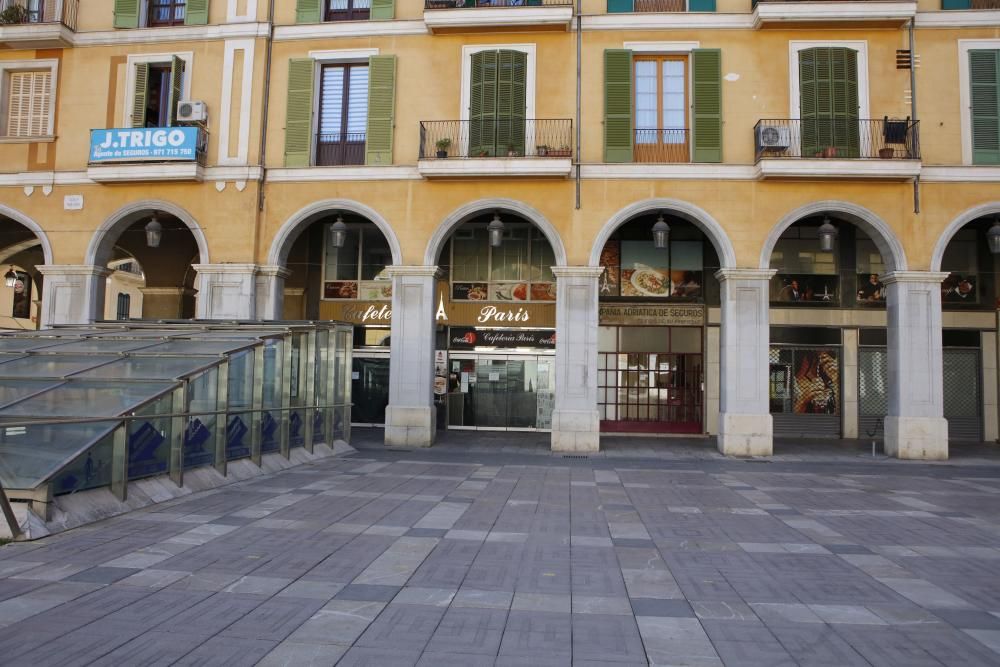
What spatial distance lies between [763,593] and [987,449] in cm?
1537

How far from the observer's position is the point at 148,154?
1716cm

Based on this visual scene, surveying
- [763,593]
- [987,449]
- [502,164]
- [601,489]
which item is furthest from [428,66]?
[987,449]

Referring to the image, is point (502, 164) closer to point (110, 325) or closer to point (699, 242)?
point (699, 242)

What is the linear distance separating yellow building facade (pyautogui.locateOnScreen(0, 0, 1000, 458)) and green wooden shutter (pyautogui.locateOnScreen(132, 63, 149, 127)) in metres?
0.07

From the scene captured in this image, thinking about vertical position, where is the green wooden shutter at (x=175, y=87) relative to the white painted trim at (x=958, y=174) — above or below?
above

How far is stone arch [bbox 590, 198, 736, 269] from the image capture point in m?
16.1

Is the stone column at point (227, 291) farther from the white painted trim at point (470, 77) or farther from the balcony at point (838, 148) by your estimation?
the balcony at point (838, 148)

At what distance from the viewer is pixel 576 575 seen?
20.5ft

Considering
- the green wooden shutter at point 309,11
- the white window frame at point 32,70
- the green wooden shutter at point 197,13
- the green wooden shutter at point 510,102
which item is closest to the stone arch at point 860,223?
the green wooden shutter at point 510,102

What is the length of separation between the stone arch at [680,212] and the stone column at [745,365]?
2.24 feet

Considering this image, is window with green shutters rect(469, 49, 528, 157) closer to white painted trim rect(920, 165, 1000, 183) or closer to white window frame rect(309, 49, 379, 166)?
white window frame rect(309, 49, 379, 166)

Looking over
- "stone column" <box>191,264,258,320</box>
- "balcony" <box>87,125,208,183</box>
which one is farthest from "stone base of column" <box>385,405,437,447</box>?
"balcony" <box>87,125,208,183</box>

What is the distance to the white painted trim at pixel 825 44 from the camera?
52.9 ft

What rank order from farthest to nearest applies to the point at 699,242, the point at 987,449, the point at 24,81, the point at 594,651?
the point at 699,242 < the point at 24,81 < the point at 987,449 < the point at 594,651
